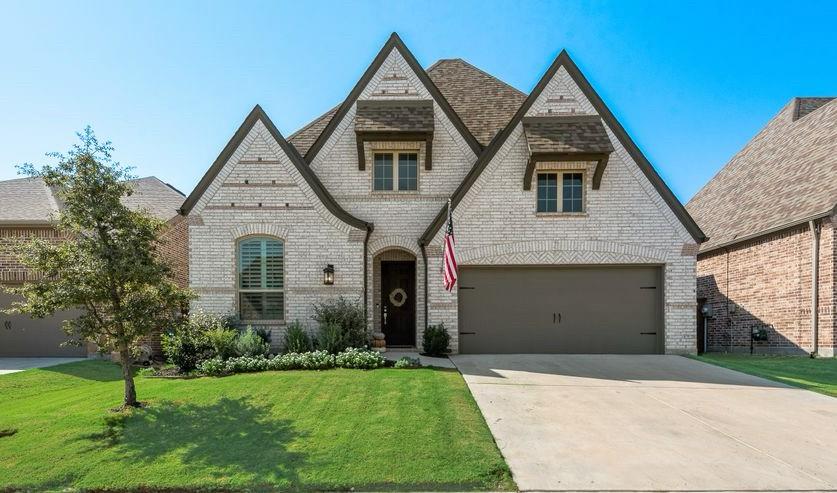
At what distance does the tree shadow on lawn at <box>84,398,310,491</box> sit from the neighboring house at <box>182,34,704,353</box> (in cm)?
491

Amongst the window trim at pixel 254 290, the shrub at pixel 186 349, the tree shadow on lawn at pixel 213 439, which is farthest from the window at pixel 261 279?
the tree shadow on lawn at pixel 213 439

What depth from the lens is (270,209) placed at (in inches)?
461

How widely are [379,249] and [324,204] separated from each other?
1.96 m

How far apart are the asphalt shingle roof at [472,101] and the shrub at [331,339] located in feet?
18.7

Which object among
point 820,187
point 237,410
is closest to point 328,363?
point 237,410

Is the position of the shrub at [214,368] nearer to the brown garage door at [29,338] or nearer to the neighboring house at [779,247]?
the brown garage door at [29,338]

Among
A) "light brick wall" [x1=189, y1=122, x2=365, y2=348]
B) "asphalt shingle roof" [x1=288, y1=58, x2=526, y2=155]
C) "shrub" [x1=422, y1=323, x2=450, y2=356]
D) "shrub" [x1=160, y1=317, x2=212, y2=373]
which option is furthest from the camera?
"asphalt shingle roof" [x1=288, y1=58, x2=526, y2=155]

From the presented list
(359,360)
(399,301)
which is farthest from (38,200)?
(359,360)

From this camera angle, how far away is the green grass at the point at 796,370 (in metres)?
8.56

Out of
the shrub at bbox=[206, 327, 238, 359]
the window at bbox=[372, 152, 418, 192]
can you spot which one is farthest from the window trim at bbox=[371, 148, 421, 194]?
the shrub at bbox=[206, 327, 238, 359]

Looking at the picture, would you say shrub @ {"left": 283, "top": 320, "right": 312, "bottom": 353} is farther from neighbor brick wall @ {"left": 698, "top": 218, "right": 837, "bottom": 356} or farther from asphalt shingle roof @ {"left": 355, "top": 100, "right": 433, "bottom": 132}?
neighbor brick wall @ {"left": 698, "top": 218, "right": 837, "bottom": 356}

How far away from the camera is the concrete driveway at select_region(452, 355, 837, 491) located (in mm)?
4609

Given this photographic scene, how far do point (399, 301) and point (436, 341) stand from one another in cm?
212

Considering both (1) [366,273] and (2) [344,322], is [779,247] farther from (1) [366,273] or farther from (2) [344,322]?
(2) [344,322]
